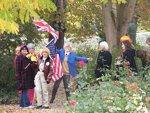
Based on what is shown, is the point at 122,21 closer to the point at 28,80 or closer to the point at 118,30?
the point at 118,30

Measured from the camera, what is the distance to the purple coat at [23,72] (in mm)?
8055

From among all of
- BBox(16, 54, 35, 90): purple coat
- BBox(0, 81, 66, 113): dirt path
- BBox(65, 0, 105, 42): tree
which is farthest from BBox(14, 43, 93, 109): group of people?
BBox(65, 0, 105, 42): tree

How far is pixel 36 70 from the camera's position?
8.24m

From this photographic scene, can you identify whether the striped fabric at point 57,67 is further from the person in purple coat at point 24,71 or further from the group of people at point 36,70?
the person in purple coat at point 24,71

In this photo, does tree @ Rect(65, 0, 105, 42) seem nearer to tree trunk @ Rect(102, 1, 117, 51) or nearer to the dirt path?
tree trunk @ Rect(102, 1, 117, 51)

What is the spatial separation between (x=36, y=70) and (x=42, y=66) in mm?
415

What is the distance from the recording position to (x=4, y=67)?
1008 cm

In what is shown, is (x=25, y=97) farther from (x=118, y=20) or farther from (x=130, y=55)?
(x=118, y=20)

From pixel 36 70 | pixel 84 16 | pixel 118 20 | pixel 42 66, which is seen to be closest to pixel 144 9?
pixel 84 16

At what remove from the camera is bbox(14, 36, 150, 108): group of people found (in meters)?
7.70

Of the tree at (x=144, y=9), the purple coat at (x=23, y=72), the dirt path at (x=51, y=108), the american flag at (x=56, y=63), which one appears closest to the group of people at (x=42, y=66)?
the purple coat at (x=23, y=72)

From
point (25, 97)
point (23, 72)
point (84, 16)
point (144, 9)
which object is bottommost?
point (25, 97)

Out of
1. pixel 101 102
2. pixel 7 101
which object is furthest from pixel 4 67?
pixel 101 102

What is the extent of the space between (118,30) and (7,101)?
5.69 metres
